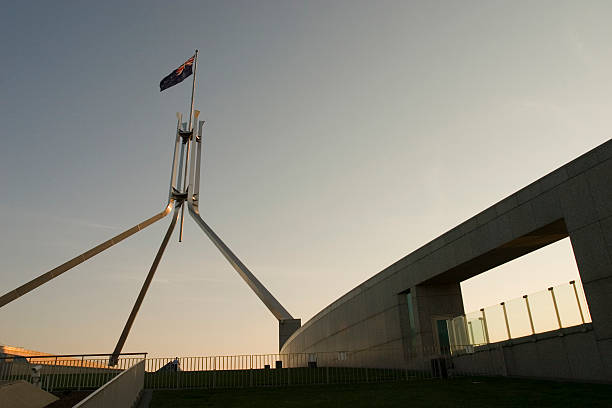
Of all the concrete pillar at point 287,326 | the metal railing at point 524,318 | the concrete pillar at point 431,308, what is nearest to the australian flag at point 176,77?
the concrete pillar at point 287,326

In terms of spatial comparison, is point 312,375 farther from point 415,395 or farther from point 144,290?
point 144,290

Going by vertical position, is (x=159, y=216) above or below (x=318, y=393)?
above

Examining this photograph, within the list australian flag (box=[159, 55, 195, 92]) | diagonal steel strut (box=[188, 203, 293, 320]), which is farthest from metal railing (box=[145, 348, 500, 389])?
australian flag (box=[159, 55, 195, 92])

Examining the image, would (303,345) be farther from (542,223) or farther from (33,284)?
(542,223)

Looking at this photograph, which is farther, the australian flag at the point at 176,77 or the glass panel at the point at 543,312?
the australian flag at the point at 176,77

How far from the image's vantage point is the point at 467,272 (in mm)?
21281

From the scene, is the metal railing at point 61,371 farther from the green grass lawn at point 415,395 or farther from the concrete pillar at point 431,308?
the concrete pillar at point 431,308

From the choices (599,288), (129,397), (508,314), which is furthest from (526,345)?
(129,397)

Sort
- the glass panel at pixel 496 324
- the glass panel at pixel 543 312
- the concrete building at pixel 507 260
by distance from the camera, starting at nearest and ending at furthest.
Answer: the concrete building at pixel 507 260, the glass panel at pixel 543 312, the glass panel at pixel 496 324

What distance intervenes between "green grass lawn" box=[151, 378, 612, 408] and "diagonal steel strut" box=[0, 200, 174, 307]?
60.6ft

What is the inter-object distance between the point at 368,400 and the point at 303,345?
26.3 meters

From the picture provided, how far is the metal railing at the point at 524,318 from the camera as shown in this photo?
49.7 ft

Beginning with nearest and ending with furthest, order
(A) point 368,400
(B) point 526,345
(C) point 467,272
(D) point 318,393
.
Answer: (A) point 368,400 < (D) point 318,393 < (B) point 526,345 < (C) point 467,272

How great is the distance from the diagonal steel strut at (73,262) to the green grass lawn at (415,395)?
727 inches
